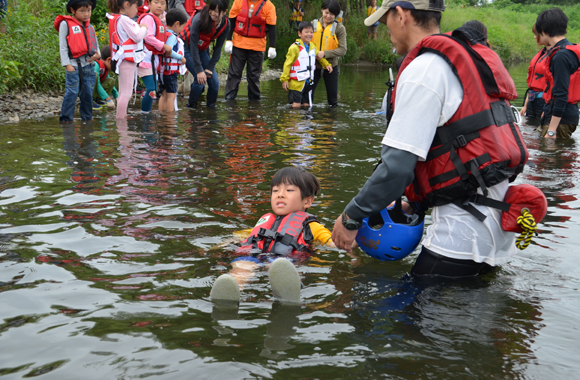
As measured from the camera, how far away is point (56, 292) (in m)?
3.48

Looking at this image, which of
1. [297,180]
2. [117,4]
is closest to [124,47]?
[117,4]

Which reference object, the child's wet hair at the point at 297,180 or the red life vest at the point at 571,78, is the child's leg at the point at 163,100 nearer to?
the red life vest at the point at 571,78

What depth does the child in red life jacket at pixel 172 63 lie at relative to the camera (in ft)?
34.8

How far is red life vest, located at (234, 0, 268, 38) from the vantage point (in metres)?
12.7

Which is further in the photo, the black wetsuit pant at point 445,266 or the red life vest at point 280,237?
the red life vest at point 280,237

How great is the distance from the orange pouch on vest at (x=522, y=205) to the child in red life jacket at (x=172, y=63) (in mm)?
8504

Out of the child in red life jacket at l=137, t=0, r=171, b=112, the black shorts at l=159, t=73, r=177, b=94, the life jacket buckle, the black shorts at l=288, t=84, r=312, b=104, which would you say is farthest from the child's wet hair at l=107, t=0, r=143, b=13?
the life jacket buckle

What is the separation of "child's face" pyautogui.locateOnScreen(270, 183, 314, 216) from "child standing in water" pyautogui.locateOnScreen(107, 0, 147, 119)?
242 inches

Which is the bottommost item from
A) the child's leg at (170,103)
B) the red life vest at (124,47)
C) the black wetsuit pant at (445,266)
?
the black wetsuit pant at (445,266)

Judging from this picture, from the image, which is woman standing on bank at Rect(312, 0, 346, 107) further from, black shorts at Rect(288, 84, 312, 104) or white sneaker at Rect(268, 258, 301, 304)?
white sneaker at Rect(268, 258, 301, 304)

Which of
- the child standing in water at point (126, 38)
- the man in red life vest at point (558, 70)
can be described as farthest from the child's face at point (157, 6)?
the man in red life vest at point (558, 70)

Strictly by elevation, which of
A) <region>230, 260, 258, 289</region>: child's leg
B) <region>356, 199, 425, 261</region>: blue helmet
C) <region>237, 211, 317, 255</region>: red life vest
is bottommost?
<region>230, 260, 258, 289</region>: child's leg

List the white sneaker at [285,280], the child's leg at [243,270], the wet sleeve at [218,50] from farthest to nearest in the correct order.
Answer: the wet sleeve at [218,50], the child's leg at [243,270], the white sneaker at [285,280]

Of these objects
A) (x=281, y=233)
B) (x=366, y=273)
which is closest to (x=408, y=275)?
(x=366, y=273)
